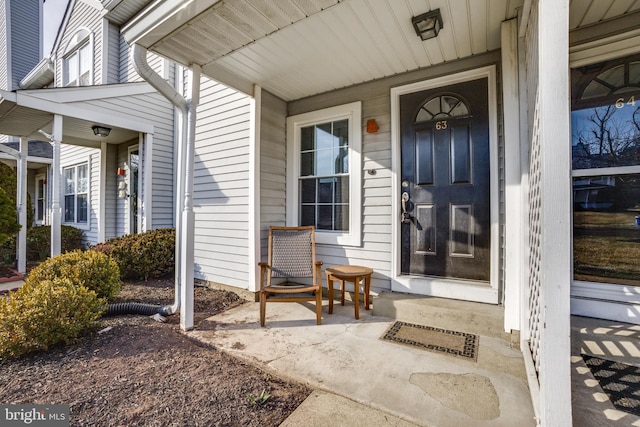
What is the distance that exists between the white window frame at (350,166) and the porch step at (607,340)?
6.52 ft

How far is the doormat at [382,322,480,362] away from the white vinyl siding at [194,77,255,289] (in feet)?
6.05

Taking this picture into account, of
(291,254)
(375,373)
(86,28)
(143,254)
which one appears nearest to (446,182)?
(291,254)

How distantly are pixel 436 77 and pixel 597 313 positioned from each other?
2503mm

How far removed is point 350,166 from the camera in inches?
135

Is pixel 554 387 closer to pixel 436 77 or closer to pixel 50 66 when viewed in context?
pixel 436 77

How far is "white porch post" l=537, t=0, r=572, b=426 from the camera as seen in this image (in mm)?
1189

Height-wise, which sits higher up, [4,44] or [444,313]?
[4,44]

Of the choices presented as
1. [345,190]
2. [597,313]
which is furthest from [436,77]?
[597,313]

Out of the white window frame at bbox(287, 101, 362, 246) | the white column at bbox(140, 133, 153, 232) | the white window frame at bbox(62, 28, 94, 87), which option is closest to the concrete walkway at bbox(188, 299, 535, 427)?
the white window frame at bbox(287, 101, 362, 246)

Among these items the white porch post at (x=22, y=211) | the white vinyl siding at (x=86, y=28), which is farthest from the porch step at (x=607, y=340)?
the white vinyl siding at (x=86, y=28)

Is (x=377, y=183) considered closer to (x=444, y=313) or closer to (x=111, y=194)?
(x=444, y=313)

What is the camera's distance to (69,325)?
219cm

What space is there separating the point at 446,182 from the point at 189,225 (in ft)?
8.50

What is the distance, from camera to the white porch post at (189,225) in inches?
105
